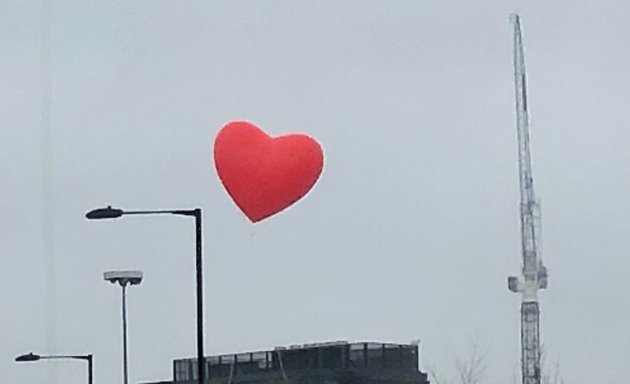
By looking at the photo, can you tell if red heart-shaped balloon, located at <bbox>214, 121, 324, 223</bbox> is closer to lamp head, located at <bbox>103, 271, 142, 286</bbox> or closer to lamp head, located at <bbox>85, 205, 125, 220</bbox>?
lamp head, located at <bbox>85, 205, 125, 220</bbox>

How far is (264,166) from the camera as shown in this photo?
33.1m

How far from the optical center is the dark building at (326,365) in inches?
2729

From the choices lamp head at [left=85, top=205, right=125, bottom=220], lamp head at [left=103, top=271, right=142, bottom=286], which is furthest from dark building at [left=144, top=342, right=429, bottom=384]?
lamp head at [left=85, top=205, right=125, bottom=220]

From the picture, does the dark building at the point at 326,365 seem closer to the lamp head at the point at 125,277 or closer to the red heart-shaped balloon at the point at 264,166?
the lamp head at the point at 125,277

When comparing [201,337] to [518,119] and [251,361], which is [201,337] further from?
[251,361]

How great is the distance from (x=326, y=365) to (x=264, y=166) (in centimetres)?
4141

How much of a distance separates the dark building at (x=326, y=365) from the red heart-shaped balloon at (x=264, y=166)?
3556 centimetres

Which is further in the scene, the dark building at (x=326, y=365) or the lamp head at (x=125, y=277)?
the dark building at (x=326, y=365)

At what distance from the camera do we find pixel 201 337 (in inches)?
1388

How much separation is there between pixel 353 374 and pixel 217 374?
6.84m

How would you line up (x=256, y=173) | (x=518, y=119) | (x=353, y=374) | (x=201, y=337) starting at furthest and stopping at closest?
(x=353, y=374) → (x=518, y=119) → (x=201, y=337) → (x=256, y=173)

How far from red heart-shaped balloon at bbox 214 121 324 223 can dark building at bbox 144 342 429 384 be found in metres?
35.6

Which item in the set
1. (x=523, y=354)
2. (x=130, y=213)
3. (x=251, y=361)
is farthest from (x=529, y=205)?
(x=130, y=213)

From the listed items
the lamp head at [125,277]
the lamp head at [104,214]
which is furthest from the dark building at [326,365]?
the lamp head at [104,214]
